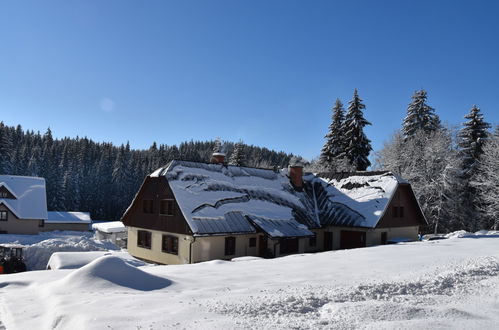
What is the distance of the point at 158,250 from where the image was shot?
2495 cm

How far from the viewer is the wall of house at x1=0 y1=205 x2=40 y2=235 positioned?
4716cm

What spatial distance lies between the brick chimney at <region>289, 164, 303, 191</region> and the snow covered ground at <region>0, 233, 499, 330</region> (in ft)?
58.7

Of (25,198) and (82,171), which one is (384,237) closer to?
(25,198)

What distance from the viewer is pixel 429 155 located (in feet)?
130

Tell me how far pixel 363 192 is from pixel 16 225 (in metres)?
42.9

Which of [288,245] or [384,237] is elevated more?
[384,237]

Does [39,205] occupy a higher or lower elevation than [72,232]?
higher

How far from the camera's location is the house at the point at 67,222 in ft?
184

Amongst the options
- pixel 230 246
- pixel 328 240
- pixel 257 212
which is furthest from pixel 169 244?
pixel 328 240

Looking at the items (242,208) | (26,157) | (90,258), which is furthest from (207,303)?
(26,157)

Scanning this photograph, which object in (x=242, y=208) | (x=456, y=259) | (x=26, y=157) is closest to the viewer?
(x=456, y=259)

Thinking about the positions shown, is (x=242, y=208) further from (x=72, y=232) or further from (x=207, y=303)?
(x=72, y=232)

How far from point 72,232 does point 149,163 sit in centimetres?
3705

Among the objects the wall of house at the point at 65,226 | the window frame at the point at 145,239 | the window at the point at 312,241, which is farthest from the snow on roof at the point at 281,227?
the wall of house at the point at 65,226
